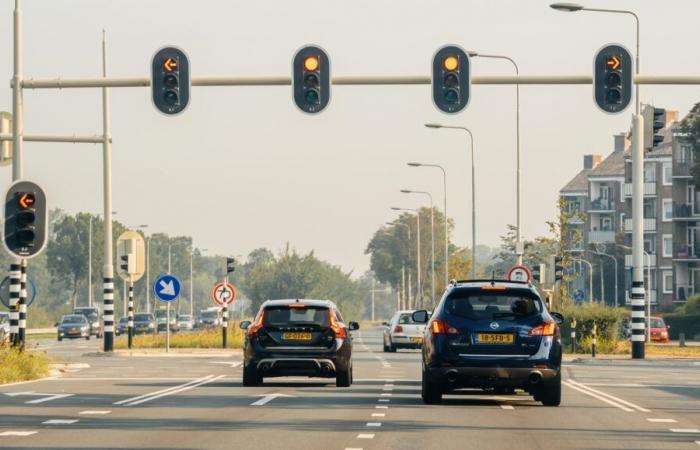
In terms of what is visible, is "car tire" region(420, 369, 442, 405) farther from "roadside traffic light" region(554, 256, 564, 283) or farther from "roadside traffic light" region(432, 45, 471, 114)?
"roadside traffic light" region(554, 256, 564, 283)

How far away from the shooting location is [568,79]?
2944 cm

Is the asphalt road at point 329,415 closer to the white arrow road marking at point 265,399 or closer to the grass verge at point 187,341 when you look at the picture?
the white arrow road marking at point 265,399

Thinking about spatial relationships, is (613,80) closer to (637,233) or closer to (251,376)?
(251,376)

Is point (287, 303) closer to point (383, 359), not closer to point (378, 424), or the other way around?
point (378, 424)

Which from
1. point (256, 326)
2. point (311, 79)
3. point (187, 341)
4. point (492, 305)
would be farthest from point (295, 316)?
point (187, 341)

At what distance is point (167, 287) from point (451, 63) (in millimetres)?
21237

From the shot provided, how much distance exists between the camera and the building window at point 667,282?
120 metres

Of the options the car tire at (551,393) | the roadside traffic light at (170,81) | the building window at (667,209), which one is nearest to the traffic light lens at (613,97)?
the roadside traffic light at (170,81)

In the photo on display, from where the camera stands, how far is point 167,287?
48094 mm

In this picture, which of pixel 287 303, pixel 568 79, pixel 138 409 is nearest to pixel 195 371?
pixel 287 303

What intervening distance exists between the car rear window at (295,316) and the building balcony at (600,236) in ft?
397

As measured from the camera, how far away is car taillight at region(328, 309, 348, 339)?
90.0ft

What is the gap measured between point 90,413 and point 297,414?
2566 millimetres

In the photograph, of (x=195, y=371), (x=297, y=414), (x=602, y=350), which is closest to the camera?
(x=297, y=414)
